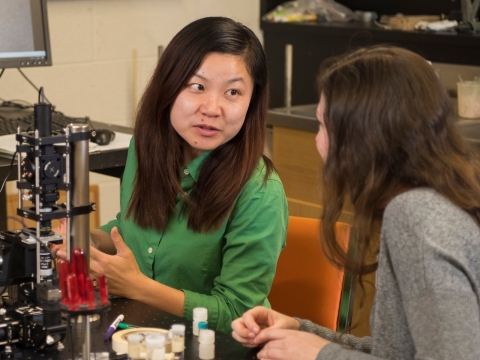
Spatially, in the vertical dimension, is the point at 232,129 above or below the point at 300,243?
above

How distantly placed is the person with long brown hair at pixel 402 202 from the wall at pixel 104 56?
6.70ft

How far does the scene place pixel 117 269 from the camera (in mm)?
1487

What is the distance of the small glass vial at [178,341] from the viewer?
1.18 m

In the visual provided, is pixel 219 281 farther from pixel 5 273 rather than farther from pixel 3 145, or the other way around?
pixel 3 145

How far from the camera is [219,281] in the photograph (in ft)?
5.38

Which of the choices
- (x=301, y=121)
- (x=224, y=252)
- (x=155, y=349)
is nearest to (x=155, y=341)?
(x=155, y=349)

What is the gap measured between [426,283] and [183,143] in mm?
882

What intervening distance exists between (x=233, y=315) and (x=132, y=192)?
415 mm

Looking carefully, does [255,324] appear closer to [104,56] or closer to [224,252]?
[224,252]

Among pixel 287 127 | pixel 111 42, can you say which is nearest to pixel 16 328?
pixel 287 127

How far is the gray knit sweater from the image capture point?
1.02 meters

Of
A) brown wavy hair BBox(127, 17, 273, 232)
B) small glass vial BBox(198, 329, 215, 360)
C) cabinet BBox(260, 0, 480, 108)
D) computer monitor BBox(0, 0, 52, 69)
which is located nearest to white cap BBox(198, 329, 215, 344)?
small glass vial BBox(198, 329, 215, 360)

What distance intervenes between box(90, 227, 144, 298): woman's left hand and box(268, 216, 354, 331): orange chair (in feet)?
1.55

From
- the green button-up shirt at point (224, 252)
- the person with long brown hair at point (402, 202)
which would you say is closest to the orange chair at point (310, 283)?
the green button-up shirt at point (224, 252)
